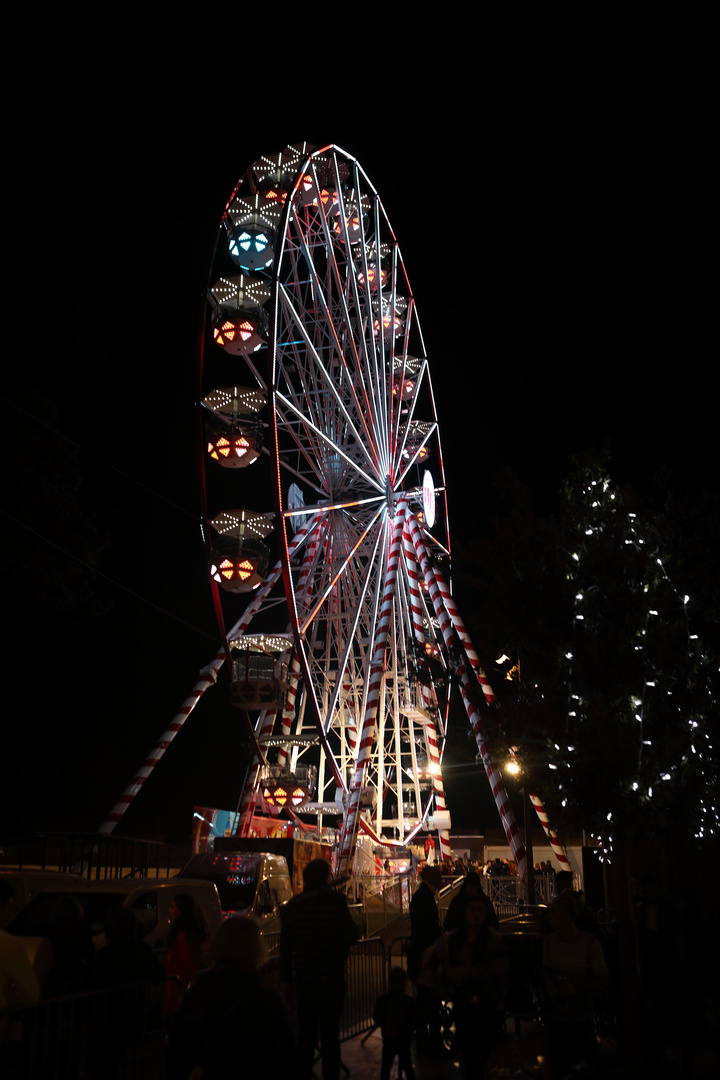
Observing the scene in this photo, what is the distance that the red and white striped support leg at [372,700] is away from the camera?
1931 centimetres

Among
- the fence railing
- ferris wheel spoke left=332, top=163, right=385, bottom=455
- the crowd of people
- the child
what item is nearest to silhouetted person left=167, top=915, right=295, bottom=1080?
the crowd of people

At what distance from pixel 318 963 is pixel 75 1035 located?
1433 mm

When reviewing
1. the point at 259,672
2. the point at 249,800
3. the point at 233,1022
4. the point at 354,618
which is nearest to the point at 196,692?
the point at 249,800

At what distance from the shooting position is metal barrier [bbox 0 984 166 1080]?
4.49 metres

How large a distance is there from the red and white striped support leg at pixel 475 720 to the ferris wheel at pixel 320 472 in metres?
0.05

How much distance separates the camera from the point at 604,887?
13.9 m

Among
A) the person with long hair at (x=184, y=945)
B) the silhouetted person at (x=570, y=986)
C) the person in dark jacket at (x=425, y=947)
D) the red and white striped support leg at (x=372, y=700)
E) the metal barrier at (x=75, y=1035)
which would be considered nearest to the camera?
the metal barrier at (x=75, y=1035)

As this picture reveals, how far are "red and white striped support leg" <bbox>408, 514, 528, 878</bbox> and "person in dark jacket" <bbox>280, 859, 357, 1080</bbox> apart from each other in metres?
5.05

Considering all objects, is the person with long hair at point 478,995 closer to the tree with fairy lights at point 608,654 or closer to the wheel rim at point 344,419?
the tree with fairy lights at point 608,654

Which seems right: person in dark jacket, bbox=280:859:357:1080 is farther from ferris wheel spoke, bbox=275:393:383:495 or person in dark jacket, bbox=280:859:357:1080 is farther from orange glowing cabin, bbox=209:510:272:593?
ferris wheel spoke, bbox=275:393:383:495

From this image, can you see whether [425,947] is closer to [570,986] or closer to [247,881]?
[570,986]

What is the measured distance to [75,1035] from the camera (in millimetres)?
4918

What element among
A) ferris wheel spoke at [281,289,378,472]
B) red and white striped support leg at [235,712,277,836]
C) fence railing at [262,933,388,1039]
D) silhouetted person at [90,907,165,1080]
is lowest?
fence railing at [262,933,388,1039]

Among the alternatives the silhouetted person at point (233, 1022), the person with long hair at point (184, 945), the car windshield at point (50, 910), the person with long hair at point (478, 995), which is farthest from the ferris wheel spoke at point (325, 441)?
the silhouetted person at point (233, 1022)
